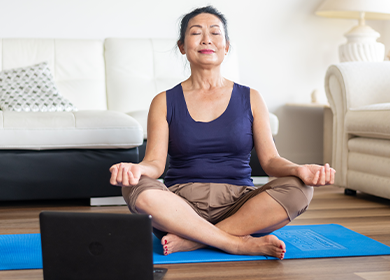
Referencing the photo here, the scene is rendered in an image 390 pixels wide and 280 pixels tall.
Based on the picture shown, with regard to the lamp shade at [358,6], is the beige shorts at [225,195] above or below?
below

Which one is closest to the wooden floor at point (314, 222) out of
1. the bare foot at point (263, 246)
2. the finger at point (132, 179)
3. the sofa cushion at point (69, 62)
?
the bare foot at point (263, 246)

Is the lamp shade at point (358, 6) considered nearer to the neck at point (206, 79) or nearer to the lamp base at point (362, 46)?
the lamp base at point (362, 46)

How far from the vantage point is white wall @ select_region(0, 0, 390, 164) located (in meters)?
3.35

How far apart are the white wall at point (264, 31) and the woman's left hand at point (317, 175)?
224 cm

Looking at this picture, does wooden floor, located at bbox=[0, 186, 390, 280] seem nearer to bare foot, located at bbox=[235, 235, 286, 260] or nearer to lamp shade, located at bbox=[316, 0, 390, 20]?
bare foot, located at bbox=[235, 235, 286, 260]

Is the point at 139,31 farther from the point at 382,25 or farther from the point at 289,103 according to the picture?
the point at 382,25

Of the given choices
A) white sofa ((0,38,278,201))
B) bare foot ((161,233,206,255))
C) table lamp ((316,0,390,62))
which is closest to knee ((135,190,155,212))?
bare foot ((161,233,206,255))

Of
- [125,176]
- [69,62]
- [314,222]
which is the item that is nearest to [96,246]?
[125,176]

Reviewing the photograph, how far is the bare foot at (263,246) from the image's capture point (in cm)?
130

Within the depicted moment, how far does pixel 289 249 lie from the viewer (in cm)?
143

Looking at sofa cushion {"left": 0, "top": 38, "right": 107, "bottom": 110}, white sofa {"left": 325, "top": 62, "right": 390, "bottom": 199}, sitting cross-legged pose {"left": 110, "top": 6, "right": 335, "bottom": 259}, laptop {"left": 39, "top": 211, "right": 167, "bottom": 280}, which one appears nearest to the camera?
laptop {"left": 39, "top": 211, "right": 167, "bottom": 280}

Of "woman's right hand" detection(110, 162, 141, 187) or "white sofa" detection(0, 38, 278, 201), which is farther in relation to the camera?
"white sofa" detection(0, 38, 278, 201)

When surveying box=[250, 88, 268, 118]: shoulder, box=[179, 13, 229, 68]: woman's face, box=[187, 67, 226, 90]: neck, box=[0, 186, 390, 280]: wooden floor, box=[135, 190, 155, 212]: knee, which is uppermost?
box=[179, 13, 229, 68]: woman's face

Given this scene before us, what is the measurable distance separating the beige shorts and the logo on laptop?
32cm
